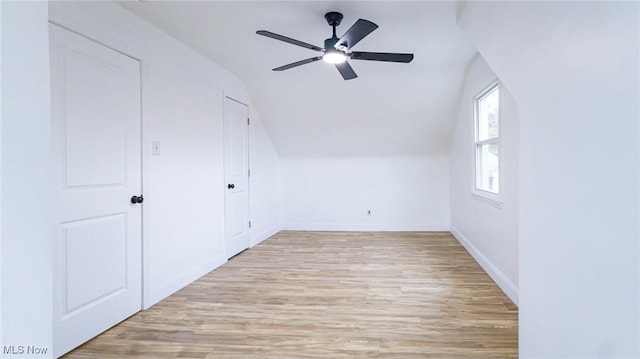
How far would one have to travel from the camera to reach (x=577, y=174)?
3.57 ft

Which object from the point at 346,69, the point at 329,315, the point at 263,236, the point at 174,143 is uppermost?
the point at 346,69

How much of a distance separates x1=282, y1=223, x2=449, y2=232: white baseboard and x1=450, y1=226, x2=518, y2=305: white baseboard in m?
0.94

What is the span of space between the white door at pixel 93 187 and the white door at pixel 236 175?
4.63ft

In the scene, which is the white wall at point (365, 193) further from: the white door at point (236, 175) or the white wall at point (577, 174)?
the white wall at point (577, 174)

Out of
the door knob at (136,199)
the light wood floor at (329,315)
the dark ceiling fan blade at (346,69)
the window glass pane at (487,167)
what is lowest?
the light wood floor at (329,315)

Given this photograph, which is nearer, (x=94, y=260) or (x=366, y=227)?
(x=94, y=260)

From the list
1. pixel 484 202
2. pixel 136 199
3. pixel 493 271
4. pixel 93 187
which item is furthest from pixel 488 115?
pixel 93 187

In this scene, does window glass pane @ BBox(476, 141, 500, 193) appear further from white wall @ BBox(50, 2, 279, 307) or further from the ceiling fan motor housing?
white wall @ BBox(50, 2, 279, 307)

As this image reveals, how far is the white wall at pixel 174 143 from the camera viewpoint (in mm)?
2369

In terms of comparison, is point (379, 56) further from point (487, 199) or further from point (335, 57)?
point (487, 199)

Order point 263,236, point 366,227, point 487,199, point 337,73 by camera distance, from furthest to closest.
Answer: point 366,227 < point 263,236 < point 337,73 < point 487,199

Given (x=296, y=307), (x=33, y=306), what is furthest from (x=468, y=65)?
(x=33, y=306)

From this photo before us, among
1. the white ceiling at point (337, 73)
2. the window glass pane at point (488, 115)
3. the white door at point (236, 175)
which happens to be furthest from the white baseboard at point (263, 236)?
the window glass pane at point (488, 115)

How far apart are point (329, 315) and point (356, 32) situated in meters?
2.11
